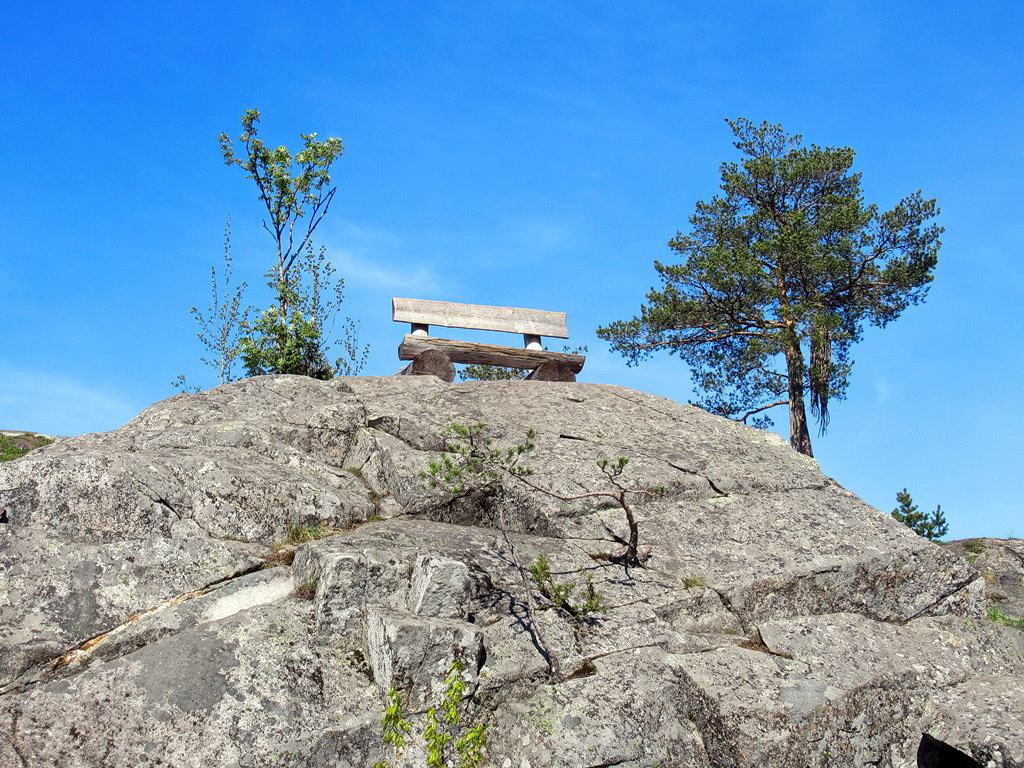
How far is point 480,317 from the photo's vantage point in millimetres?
17000

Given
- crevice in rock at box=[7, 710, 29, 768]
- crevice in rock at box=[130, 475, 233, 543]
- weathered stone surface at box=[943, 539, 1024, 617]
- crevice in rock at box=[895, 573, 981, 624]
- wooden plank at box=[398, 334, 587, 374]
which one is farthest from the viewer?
wooden plank at box=[398, 334, 587, 374]

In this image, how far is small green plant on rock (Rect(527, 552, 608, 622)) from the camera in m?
9.22

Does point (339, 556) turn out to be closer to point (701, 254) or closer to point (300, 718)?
point (300, 718)

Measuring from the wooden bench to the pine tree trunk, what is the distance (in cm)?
936

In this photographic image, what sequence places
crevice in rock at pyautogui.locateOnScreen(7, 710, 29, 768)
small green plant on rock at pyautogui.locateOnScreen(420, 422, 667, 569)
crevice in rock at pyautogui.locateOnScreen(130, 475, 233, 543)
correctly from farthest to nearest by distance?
1. small green plant on rock at pyautogui.locateOnScreen(420, 422, 667, 569)
2. crevice in rock at pyautogui.locateOnScreen(130, 475, 233, 543)
3. crevice in rock at pyautogui.locateOnScreen(7, 710, 29, 768)

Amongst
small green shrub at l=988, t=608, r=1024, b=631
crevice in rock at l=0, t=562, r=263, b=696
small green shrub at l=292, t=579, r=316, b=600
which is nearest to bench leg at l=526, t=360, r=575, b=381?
small green shrub at l=988, t=608, r=1024, b=631

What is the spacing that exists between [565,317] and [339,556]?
10.1 meters

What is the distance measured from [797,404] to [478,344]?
1172cm

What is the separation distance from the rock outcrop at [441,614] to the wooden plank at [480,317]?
173 inches

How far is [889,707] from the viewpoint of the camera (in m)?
9.02

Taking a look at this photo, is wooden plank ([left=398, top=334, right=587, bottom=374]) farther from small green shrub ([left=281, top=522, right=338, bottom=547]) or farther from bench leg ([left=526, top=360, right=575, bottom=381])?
small green shrub ([left=281, top=522, right=338, bottom=547])

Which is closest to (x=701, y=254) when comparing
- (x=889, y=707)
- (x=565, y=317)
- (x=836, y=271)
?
(x=836, y=271)

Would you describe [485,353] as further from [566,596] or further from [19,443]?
[19,443]

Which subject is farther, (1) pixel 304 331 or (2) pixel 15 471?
(1) pixel 304 331
